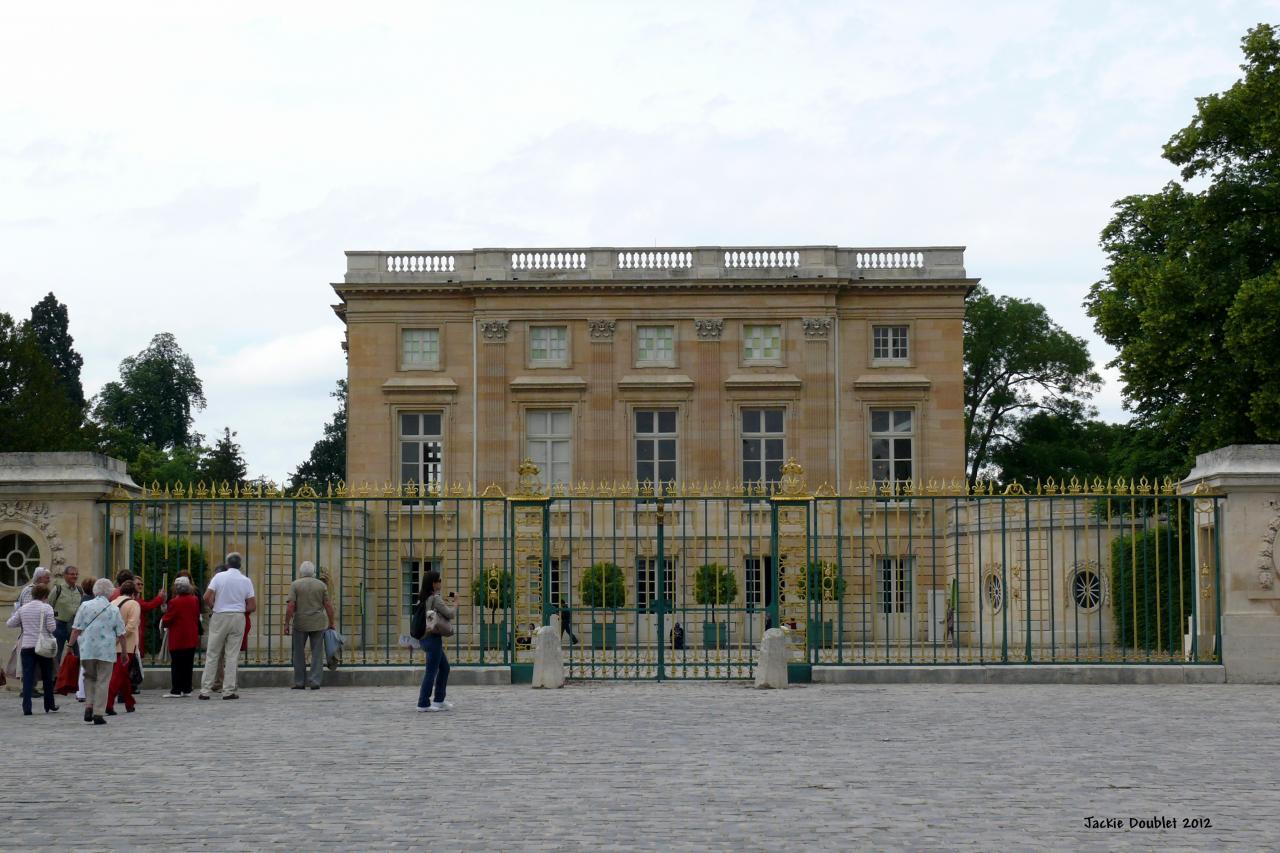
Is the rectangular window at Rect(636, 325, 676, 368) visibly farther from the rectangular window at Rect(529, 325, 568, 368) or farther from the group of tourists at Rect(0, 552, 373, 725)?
the group of tourists at Rect(0, 552, 373, 725)

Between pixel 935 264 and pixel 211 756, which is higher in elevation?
pixel 935 264

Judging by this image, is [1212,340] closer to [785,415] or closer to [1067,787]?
[785,415]

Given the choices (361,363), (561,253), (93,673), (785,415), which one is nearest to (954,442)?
(785,415)

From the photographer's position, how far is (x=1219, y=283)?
31.9m

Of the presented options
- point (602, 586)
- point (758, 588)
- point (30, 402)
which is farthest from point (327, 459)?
point (602, 586)

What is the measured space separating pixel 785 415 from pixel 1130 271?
13.1 m

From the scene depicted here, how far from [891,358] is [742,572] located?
18926 mm

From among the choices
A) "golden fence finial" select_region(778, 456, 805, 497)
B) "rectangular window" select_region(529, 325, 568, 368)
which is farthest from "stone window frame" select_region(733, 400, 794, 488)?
"golden fence finial" select_region(778, 456, 805, 497)

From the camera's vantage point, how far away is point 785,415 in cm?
4581

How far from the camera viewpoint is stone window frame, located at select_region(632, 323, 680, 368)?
46.2m

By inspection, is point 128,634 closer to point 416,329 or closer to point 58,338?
point 416,329

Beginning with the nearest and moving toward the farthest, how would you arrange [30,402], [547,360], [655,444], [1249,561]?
[1249,561] → [655,444] → [547,360] → [30,402]

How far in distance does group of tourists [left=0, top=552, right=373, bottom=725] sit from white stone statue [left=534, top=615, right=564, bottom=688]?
2566mm

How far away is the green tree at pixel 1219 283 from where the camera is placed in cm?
3045
